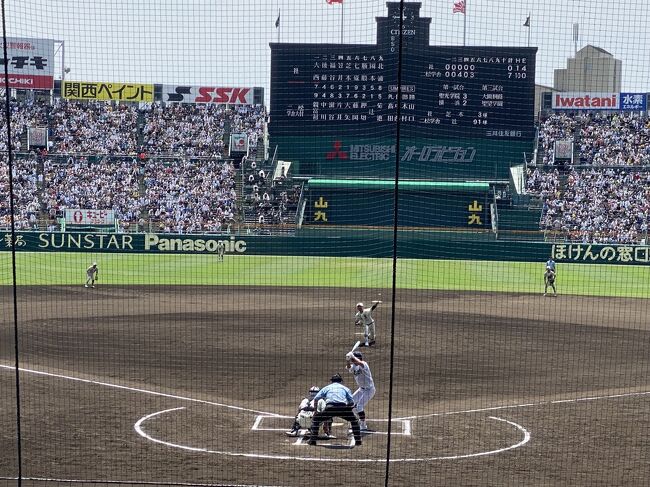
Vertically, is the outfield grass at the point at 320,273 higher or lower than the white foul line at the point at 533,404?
higher

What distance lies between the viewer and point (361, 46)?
39.9 m

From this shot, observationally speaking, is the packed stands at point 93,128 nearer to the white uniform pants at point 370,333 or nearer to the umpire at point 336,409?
the white uniform pants at point 370,333

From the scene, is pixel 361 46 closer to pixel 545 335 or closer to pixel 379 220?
pixel 379 220

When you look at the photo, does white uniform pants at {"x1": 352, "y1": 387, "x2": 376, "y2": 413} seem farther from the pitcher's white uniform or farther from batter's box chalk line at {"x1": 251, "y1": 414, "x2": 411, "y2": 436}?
batter's box chalk line at {"x1": 251, "y1": 414, "x2": 411, "y2": 436}

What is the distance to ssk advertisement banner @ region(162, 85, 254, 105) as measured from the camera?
54.1m

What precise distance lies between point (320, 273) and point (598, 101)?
25476 millimetres

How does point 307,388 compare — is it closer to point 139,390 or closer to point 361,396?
point 361,396

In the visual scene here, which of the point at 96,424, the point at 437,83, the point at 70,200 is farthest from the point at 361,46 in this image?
the point at 96,424

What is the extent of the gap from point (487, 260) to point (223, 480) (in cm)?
3243

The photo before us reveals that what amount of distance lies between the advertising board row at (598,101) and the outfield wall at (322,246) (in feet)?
49.3

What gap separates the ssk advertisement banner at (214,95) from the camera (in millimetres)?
54094

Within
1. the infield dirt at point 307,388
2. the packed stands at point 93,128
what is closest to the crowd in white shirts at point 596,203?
the infield dirt at point 307,388

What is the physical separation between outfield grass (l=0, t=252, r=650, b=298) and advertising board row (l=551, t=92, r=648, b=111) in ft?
52.1

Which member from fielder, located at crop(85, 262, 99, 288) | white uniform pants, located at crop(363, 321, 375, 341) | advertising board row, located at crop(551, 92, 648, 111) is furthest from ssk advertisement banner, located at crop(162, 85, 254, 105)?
white uniform pants, located at crop(363, 321, 375, 341)
